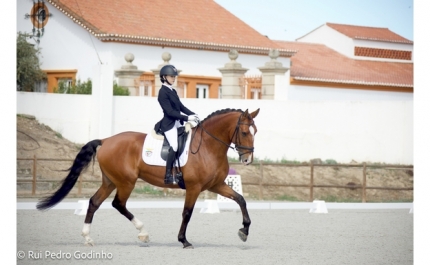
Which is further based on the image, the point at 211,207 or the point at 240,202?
the point at 211,207

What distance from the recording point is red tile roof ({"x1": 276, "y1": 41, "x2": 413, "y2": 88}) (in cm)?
2633

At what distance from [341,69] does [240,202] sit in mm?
21782

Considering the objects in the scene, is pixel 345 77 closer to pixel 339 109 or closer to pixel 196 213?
pixel 339 109

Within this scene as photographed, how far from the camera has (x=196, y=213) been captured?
630 inches

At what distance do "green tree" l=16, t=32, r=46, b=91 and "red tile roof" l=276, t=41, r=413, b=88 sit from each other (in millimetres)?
10023

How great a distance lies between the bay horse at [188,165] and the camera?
10.9m

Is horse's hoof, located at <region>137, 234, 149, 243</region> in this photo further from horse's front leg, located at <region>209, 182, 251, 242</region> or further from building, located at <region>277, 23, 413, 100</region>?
building, located at <region>277, 23, 413, 100</region>

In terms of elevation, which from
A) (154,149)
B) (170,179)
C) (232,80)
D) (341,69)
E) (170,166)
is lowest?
(170,179)

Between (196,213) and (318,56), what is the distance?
19.6 metres

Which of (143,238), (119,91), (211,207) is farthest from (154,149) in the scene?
(119,91)

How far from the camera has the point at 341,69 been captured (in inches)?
1257

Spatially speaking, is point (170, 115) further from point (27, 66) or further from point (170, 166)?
point (27, 66)

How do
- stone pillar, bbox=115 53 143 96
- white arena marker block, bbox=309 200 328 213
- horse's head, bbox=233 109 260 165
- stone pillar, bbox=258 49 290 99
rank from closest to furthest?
horse's head, bbox=233 109 260 165 < white arena marker block, bbox=309 200 328 213 < stone pillar, bbox=115 53 143 96 < stone pillar, bbox=258 49 290 99

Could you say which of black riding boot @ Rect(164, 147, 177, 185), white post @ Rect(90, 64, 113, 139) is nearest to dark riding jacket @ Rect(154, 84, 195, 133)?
black riding boot @ Rect(164, 147, 177, 185)
